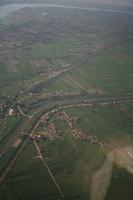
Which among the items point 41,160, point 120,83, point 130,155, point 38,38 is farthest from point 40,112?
point 38,38

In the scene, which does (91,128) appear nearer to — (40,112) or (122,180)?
(40,112)

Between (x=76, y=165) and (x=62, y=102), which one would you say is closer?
(x=76, y=165)

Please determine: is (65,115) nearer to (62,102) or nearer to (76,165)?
(62,102)

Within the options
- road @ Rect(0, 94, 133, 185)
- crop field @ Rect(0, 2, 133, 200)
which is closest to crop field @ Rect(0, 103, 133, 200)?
crop field @ Rect(0, 2, 133, 200)

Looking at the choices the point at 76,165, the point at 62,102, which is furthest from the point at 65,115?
the point at 76,165

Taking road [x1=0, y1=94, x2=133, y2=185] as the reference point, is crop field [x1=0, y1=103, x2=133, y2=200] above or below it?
below

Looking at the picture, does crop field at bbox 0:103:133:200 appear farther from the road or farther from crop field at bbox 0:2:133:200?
the road

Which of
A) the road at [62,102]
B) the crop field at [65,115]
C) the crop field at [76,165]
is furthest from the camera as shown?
the road at [62,102]

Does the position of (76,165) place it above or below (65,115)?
below

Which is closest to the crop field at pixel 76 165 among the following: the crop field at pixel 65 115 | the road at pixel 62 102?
the crop field at pixel 65 115

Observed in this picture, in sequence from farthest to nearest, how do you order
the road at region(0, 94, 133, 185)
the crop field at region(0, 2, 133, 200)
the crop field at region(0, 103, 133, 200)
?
the road at region(0, 94, 133, 185), the crop field at region(0, 2, 133, 200), the crop field at region(0, 103, 133, 200)

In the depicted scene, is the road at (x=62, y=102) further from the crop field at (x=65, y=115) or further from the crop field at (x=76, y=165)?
the crop field at (x=76, y=165)
